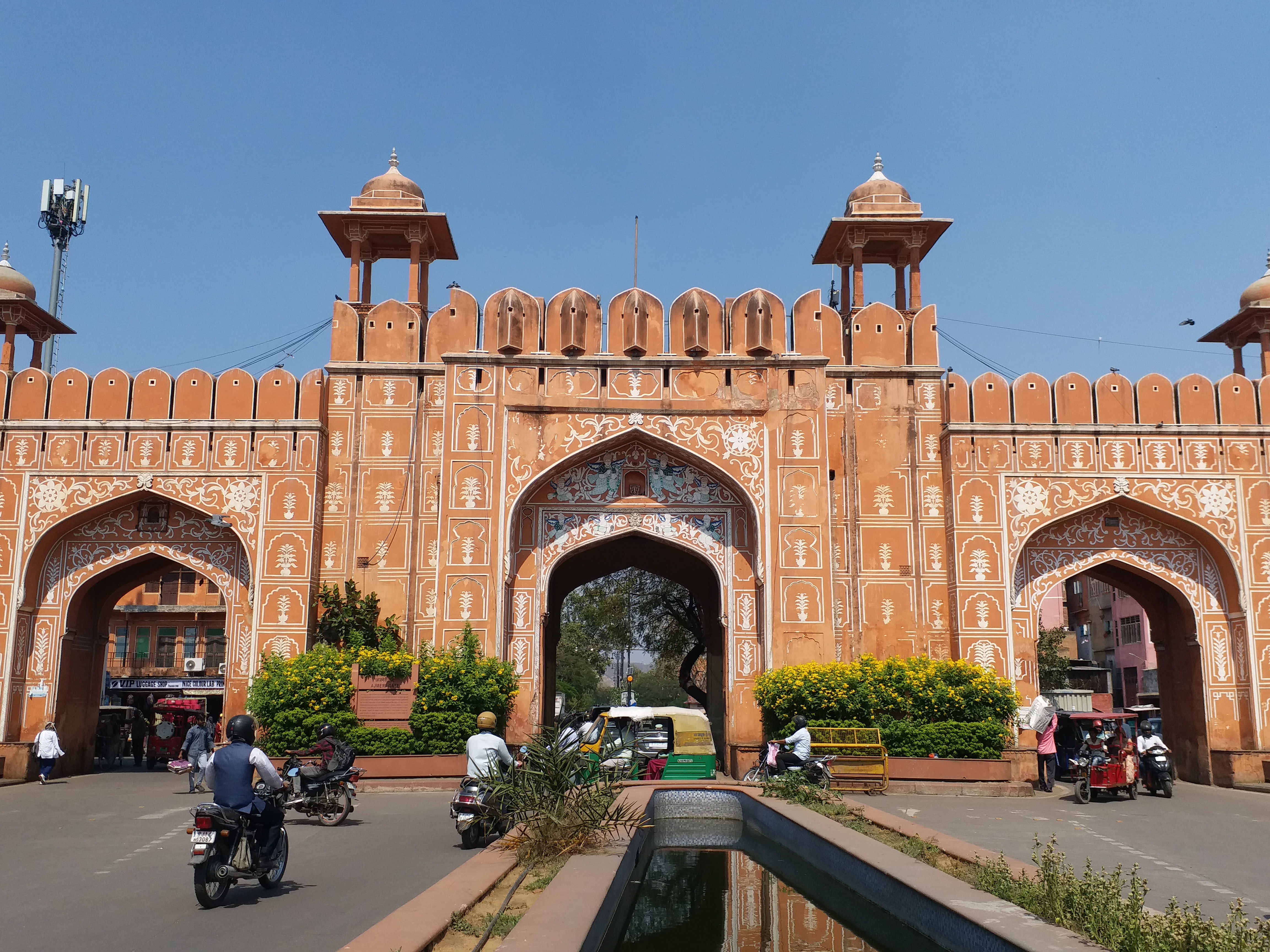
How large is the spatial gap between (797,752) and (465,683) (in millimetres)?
4662

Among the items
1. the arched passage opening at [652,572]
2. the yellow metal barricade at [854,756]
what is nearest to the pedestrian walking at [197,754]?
the arched passage opening at [652,572]

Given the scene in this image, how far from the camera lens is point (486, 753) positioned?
29.7ft

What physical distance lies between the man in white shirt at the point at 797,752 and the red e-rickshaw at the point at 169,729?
39.9 feet

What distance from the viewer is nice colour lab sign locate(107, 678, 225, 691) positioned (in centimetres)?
3375

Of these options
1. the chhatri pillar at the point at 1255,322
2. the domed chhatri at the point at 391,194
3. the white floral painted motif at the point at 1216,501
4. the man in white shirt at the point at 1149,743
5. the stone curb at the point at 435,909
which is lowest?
the stone curb at the point at 435,909

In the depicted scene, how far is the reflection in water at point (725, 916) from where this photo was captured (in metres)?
6.50

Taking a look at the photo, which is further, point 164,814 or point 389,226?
point 389,226

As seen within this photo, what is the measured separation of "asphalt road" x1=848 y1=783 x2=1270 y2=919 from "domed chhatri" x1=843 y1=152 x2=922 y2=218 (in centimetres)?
929

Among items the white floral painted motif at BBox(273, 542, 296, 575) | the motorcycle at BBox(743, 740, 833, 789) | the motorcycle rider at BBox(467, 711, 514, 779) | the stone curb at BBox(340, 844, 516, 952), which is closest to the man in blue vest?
the stone curb at BBox(340, 844, 516, 952)

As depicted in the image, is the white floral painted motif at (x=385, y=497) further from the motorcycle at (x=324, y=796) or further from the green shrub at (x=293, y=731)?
the motorcycle at (x=324, y=796)

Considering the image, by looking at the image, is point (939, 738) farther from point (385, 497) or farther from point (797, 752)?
point (385, 497)

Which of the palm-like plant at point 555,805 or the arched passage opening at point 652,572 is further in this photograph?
the arched passage opening at point 652,572

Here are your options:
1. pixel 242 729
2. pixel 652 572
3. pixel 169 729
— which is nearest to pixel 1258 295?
pixel 652 572

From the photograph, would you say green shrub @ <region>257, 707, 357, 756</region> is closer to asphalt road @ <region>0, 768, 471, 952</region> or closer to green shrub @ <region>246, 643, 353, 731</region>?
green shrub @ <region>246, 643, 353, 731</region>
